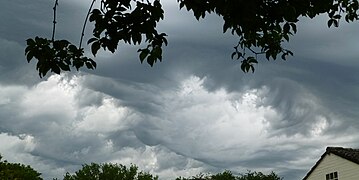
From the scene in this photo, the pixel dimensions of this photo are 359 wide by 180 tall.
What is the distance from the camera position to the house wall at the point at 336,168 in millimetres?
46622

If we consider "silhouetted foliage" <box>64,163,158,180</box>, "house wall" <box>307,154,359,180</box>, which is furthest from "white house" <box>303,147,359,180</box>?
"silhouetted foliage" <box>64,163,158,180</box>

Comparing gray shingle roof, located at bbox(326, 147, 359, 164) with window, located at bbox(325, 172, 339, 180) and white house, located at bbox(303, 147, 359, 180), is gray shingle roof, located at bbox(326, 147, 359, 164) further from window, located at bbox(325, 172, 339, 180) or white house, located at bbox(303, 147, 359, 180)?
window, located at bbox(325, 172, 339, 180)

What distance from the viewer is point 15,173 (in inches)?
1891

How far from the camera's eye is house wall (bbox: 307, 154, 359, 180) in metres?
46.6

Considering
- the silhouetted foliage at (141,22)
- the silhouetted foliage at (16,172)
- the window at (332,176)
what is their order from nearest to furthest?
1. the silhouetted foliage at (141,22)
2. the silhouetted foliage at (16,172)
3. the window at (332,176)

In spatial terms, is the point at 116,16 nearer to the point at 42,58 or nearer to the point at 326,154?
the point at 42,58

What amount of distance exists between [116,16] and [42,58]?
3.58 feet

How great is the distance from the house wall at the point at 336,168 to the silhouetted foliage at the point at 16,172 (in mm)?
26412

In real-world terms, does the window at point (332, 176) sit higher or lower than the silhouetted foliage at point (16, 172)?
higher

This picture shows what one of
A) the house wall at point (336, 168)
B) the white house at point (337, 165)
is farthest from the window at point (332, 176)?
the house wall at point (336, 168)

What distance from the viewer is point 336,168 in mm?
48969

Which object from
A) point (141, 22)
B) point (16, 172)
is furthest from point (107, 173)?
point (141, 22)

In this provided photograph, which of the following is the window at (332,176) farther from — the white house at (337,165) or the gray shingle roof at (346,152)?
the gray shingle roof at (346,152)

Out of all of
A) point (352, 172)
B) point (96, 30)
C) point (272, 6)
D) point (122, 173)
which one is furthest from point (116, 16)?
point (122, 173)
